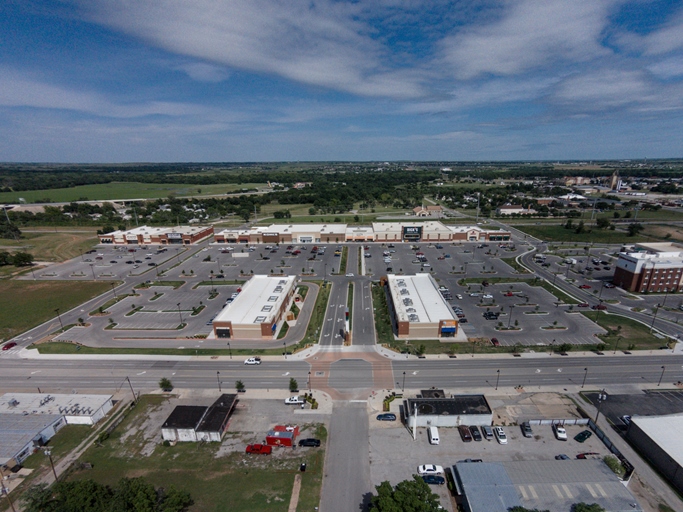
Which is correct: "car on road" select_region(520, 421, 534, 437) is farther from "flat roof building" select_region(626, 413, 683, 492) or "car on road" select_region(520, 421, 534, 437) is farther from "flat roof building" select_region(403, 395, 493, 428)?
"flat roof building" select_region(626, 413, 683, 492)

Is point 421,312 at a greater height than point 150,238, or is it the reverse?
point 150,238

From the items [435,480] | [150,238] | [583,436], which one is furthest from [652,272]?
[150,238]

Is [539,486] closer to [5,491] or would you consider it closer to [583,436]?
[583,436]

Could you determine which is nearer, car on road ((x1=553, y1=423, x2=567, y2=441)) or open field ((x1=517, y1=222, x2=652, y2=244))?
car on road ((x1=553, y1=423, x2=567, y2=441))

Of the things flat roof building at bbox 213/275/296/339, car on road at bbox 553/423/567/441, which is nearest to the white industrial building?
flat roof building at bbox 213/275/296/339

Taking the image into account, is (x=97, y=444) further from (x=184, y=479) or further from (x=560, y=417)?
(x=560, y=417)

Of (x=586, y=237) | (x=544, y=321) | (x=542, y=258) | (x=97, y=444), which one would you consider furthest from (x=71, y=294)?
(x=586, y=237)
